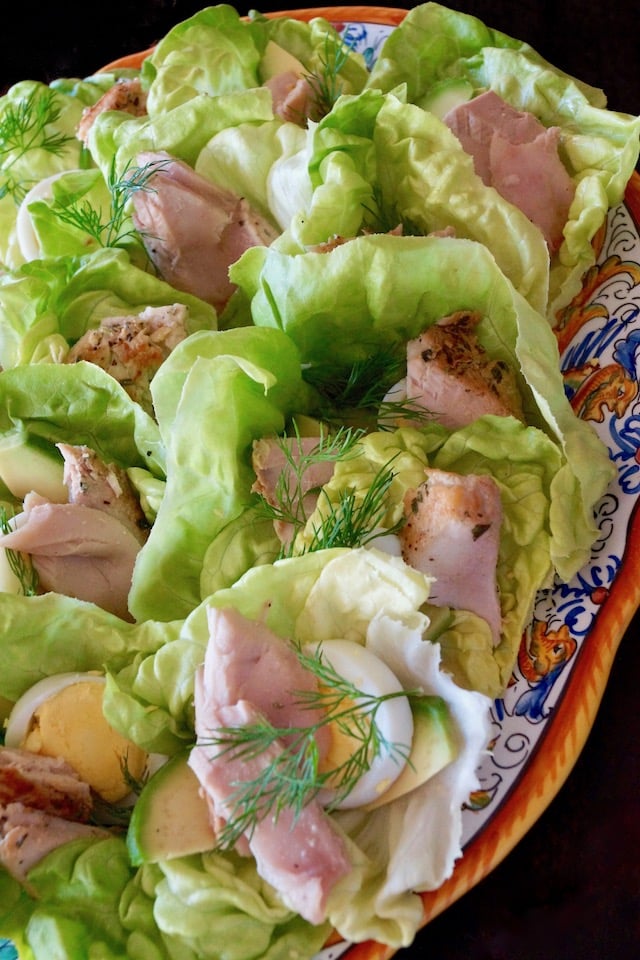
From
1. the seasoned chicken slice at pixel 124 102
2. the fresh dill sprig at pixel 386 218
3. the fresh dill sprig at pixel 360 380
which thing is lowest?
the fresh dill sprig at pixel 360 380

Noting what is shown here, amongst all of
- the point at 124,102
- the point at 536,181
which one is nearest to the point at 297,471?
the point at 536,181

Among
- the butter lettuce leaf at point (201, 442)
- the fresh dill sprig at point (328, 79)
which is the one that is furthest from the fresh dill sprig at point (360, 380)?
the fresh dill sprig at point (328, 79)

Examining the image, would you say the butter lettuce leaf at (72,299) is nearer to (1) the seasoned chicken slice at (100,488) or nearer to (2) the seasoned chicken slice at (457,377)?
(1) the seasoned chicken slice at (100,488)

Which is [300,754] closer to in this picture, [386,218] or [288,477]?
[288,477]

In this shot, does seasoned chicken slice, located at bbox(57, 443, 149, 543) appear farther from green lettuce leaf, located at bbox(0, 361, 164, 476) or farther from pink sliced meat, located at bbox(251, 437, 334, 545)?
pink sliced meat, located at bbox(251, 437, 334, 545)

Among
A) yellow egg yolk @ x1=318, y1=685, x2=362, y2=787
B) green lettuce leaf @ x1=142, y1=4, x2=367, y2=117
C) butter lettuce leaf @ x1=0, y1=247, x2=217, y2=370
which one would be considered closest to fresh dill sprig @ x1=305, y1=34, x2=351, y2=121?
green lettuce leaf @ x1=142, y1=4, x2=367, y2=117
